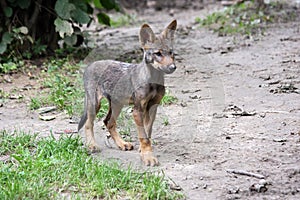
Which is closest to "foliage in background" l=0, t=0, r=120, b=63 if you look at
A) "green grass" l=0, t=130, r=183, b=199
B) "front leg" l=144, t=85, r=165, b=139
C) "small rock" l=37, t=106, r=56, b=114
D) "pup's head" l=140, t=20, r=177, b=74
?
"small rock" l=37, t=106, r=56, b=114

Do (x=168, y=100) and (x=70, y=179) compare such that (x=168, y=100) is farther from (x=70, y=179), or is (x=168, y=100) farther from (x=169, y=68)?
(x=70, y=179)

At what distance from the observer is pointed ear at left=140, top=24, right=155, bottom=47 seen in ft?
16.7

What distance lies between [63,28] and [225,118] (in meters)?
3.43

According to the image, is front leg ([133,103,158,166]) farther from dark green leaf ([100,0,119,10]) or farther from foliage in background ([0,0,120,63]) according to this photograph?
dark green leaf ([100,0,119,10])

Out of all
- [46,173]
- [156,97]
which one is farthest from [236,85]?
[46,173]

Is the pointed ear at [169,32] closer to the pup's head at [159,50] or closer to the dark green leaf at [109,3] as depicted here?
the pup's head at [159,50]

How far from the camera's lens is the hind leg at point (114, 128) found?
5.66 m

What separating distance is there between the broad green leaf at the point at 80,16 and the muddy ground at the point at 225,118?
2.52 feet

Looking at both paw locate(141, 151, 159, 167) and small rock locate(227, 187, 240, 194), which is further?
paw locate(141, 151, 159, 167)

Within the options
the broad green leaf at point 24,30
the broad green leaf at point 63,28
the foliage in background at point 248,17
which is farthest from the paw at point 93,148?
the foliage in background at point 248,17

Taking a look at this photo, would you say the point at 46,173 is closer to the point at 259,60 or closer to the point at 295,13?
the point at 259,60

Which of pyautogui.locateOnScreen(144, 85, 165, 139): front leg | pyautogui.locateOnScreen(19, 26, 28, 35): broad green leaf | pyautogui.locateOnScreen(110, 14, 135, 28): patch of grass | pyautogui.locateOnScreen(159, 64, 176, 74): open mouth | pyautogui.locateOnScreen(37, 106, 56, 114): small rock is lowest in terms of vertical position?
pyautogui.locateOnScreen(37, 106, 56, 114): small rock

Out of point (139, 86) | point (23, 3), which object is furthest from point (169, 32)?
point (23, 3)

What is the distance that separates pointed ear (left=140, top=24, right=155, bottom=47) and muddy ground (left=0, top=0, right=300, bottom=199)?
Result: 1.13 meters
